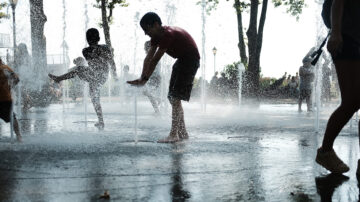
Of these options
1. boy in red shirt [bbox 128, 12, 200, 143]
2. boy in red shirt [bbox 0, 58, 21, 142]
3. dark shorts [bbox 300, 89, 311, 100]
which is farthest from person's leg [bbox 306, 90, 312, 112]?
boy in red shirt [bbox 0, 58, 21, 142]

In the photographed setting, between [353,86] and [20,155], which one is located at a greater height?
[353,86]

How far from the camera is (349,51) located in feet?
11.9

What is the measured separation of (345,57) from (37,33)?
1552 cm

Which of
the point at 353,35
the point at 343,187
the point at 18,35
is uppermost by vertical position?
the point at 18,35

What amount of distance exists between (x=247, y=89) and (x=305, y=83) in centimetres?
570

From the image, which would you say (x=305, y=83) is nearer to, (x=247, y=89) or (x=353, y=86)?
(x=247, y=89)

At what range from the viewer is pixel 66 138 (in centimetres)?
643

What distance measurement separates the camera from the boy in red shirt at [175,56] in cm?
567

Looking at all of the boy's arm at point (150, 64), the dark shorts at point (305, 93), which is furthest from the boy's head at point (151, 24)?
the dark shorts at point (305, 93)

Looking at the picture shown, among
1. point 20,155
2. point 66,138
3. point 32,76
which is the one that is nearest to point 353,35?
point 20,155

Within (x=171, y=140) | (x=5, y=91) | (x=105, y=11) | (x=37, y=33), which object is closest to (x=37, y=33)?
(x=37, y=33)

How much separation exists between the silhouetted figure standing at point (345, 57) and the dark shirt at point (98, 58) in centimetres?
441

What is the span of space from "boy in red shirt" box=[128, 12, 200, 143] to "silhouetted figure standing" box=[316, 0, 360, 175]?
233 centimetres

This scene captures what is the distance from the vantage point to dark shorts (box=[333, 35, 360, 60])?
3609mm
